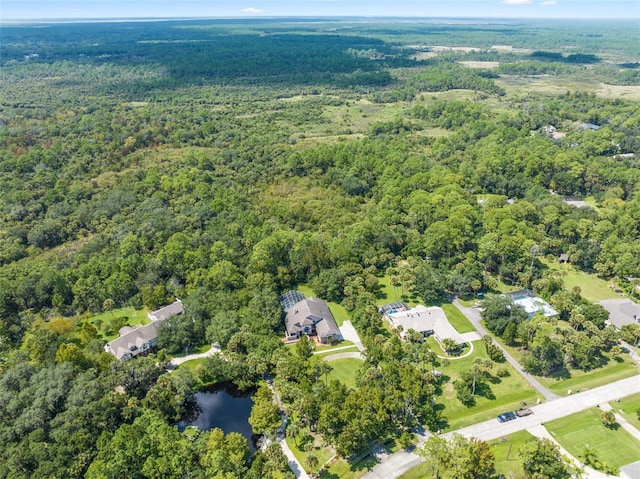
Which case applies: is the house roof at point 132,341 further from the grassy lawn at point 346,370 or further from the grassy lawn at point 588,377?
the grassy lawn at point 588,377

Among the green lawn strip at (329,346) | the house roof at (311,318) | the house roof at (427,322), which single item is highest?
the house roof at (311,318)

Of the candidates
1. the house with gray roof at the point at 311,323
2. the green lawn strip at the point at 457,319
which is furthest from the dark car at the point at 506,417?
the house with gray roof at the point at 311,323

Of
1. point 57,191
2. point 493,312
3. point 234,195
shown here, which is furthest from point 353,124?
point 493,312

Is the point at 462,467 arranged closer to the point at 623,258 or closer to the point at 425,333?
the point at 425,333

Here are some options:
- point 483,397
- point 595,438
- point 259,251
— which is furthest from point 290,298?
point 595,438

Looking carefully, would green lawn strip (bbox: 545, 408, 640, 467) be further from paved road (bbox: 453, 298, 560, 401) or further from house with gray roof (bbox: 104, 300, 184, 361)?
house with gray roof (bbox: 104, 300, 184, 361)

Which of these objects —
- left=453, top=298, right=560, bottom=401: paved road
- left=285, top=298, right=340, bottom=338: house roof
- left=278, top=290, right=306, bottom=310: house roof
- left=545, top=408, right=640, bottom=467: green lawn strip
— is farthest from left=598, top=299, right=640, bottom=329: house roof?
left=278, top=290, right=306, bottom=310: house roof

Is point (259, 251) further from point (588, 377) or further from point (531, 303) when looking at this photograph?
point (588, 377)
